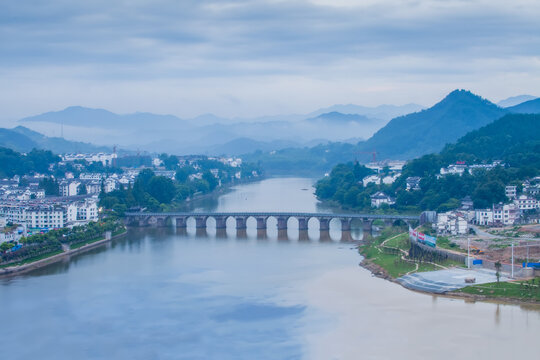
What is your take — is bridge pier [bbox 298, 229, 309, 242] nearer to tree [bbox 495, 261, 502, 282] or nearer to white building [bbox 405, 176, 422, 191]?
white building [bbox 405, 176, 422, 191]

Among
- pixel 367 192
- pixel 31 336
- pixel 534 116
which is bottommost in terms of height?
pixel 31 336

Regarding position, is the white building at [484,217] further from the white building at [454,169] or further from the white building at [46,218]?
the white building at [46,218]

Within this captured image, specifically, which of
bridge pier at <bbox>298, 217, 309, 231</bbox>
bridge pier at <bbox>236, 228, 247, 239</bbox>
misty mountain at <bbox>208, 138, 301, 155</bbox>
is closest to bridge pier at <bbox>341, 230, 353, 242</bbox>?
bridge pier at <bbox>298, 217, 309, 231</bbox>

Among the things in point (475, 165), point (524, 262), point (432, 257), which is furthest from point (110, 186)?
point (524, 262)

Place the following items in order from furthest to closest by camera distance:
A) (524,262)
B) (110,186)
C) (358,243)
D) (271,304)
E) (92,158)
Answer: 1. (92,158)
2. (110,186)
3. (358,243)
4. (524,262)
5. (271,304)

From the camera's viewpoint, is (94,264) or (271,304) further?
(94,264)

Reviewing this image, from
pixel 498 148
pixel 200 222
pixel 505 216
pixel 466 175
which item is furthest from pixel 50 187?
pixel 498 148

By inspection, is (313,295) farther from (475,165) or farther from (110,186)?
(110,186)

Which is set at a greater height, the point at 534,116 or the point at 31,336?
the point at 534,116
